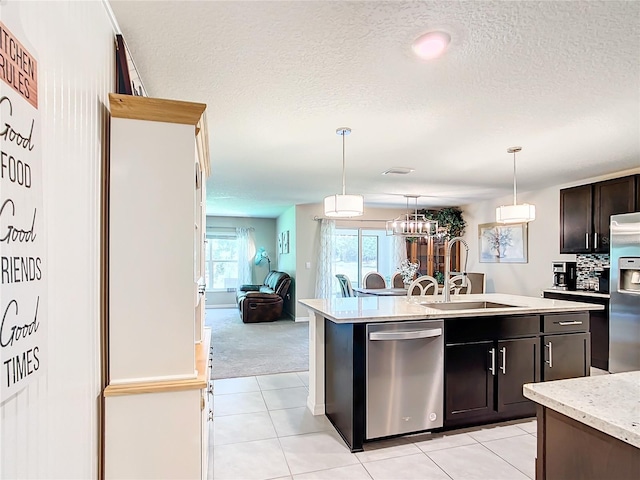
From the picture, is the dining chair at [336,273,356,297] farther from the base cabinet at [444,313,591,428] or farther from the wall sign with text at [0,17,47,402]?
the wall sign with text at [0,17,47,402]

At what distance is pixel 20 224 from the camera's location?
0.77m

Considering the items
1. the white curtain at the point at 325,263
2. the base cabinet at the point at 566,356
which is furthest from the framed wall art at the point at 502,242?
the base cabinet at the point at 566,356

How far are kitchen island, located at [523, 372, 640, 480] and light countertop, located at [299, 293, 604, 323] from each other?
135 cm

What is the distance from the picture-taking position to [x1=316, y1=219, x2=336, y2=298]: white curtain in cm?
731

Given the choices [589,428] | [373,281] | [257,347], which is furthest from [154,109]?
[373,281]

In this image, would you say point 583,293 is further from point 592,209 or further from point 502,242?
point 502,242

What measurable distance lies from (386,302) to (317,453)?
1343 millimetres

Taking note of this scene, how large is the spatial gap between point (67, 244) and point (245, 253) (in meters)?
8.35

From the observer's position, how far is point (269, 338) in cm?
580

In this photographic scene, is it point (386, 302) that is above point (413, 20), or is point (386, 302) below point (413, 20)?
below

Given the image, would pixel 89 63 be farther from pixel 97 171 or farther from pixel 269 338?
pixel 269 338

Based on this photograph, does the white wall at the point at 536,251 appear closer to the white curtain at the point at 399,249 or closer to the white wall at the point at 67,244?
the white curtain at the point at 399,249

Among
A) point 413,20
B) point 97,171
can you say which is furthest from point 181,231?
point 413,20

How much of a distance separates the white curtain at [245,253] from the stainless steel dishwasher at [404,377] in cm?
714
